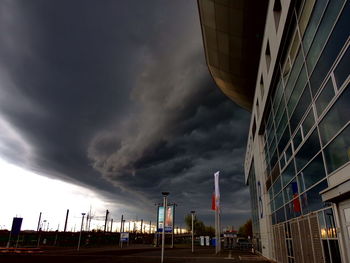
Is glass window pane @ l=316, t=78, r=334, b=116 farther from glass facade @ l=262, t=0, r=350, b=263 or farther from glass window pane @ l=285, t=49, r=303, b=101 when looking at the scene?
glass window pane @ l=285, t=49, r=303, b=101

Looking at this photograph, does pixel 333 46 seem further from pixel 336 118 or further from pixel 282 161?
pixel 282 161

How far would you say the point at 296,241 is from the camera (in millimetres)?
14312

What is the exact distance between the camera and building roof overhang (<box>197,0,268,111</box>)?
70.4 feet

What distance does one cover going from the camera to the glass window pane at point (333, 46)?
7.71 m

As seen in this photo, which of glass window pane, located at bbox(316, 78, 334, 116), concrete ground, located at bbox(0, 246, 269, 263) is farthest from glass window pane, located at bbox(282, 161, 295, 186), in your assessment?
concrete ground, located at bbox(0, 246, 269, 263)

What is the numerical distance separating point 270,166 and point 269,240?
300 inches

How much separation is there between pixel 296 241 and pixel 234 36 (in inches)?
688

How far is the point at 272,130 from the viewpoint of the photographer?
20.7 metres

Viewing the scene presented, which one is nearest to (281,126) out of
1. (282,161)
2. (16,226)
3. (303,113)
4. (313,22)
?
(282,161)

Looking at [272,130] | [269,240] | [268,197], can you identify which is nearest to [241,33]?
[272,130]

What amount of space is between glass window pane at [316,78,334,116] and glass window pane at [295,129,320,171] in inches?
38.8

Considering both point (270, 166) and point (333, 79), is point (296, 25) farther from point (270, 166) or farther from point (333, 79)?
point (270, 166)

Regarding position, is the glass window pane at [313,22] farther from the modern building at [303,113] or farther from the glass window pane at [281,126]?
the glass window pane at [281,126]

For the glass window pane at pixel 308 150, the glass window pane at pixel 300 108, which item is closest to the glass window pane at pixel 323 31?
the glass window pane at pixel 300 108
